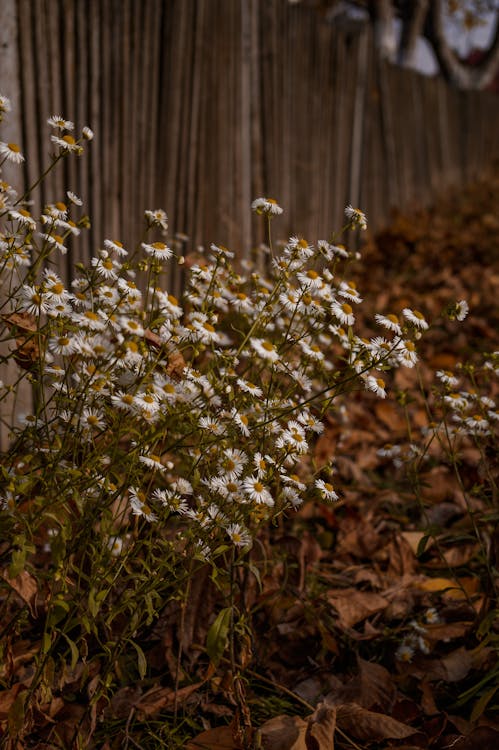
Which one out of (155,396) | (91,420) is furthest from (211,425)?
(91,420)

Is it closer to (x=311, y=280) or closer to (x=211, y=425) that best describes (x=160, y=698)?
(x=211, y=425)

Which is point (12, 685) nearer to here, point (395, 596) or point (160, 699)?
point (160, 699)

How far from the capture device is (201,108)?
13.7ft

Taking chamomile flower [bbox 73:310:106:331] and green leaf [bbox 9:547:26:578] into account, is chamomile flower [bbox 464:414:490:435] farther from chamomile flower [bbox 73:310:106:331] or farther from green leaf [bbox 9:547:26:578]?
green leaf [bbox 9:547:26:578]

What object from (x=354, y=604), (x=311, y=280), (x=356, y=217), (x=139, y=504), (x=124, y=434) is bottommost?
(x=354, y=604)

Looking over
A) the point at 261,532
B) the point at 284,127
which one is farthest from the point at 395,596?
the point at 284,127

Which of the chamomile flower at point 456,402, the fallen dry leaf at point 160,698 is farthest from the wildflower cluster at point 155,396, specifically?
the fallen dry leaf at point 160,698

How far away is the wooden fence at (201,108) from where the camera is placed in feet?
10.1

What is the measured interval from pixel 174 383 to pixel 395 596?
1.11 m

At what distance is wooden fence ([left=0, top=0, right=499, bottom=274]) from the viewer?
10.1 ft

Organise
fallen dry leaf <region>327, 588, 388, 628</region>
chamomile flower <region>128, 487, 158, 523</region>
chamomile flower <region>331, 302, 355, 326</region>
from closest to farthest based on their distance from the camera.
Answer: chamomile flower <region>128, 487, 158, 523</region>
chamomile flower <region>331, 302, 355, 326</region>
fallen dry leaf <region>327, 588, 388, 628</region>

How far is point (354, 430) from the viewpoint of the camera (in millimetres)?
3662

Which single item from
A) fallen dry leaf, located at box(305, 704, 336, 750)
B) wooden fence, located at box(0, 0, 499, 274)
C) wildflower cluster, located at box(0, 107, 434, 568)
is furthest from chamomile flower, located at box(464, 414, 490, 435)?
wooden fence, located at box(0, 0, 499, 274)

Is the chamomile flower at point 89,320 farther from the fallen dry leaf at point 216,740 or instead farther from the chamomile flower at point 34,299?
the fallen dry leaf at point 216,740
